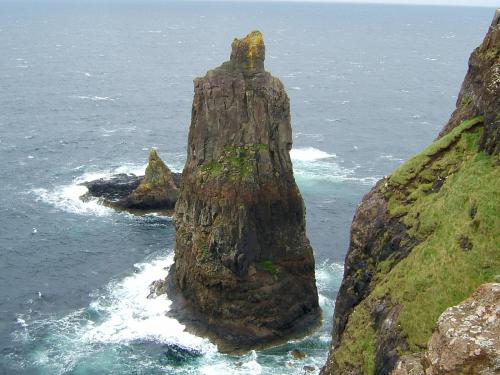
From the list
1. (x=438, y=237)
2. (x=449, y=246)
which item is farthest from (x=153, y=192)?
(x=449, y=246)

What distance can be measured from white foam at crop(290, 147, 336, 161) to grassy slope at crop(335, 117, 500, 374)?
71.6 m

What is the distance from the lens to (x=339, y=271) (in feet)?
244

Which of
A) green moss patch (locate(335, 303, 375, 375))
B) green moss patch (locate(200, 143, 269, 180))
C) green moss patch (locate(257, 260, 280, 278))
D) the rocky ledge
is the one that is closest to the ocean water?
the rocky ledge

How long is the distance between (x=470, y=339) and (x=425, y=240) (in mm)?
18531

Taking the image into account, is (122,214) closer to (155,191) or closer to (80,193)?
(155,191)

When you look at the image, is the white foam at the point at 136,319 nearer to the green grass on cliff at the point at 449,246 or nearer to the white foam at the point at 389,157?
the green grass on cliff at the point at 449,246

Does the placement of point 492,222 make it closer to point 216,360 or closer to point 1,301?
point 216,360

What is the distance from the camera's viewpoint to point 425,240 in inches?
1462

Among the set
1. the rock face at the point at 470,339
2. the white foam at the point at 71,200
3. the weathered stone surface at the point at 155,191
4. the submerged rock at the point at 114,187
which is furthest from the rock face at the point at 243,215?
the rock face at the point at 470,339

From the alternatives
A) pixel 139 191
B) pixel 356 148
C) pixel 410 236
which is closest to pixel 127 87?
pixel 356 148

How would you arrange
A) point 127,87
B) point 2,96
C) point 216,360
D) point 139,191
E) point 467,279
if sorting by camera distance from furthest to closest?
point 127,87 < point 2,96 < point 139,191 < point 216,360 < point 467,279

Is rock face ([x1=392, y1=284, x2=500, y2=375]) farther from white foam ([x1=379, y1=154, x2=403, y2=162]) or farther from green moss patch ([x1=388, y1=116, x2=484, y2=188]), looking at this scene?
white foam ([x1=379, y1=154, x2=403, y2=162])

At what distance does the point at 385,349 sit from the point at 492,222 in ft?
28.1

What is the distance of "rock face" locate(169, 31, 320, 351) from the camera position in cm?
6150
